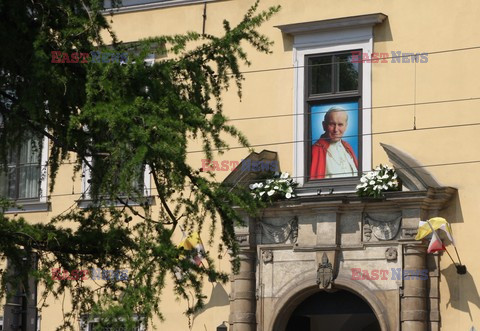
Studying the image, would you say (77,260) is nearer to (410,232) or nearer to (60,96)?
(60,96)

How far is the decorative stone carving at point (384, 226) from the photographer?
60.3 ft

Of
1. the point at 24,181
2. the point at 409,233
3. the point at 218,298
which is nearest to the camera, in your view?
the point at 409,233

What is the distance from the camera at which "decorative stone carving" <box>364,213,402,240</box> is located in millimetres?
18375

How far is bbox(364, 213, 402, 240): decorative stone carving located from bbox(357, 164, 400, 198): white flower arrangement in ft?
1.29

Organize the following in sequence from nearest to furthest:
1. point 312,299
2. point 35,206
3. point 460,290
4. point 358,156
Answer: point 460,290
point 358,156
point 312,299
point 35,206

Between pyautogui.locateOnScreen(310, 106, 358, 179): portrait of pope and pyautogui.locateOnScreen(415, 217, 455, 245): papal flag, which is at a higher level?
pyautogui.locateOnScreen(310, 106, 358, 179): portrait of pope

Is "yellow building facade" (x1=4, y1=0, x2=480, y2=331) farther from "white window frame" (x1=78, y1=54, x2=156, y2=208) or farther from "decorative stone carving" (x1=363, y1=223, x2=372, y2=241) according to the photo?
"white window frame" (x1=78, y1=54, x2=156, y2=208)

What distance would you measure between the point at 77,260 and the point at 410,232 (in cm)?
777
